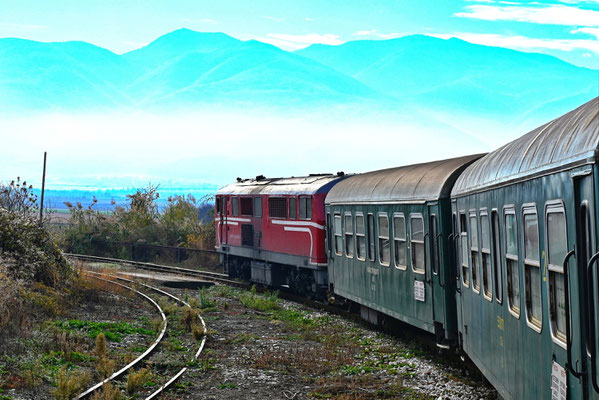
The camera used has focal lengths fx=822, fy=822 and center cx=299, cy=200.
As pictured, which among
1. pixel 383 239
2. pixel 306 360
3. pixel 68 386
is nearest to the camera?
pixel 68 386

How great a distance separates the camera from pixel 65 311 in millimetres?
19109

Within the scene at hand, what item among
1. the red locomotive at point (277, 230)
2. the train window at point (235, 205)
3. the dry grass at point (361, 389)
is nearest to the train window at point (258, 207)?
the red locomotive at point (277, 230)

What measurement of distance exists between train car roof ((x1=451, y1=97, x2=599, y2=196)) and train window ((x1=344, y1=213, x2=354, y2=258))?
9028mm

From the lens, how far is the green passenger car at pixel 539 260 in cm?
493

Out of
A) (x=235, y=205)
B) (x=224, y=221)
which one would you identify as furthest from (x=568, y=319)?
(x=224, y=221)

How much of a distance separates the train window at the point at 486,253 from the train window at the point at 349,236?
8.69m

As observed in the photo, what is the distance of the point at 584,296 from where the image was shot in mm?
4816

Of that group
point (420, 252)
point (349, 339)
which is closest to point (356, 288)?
point (349, 339)

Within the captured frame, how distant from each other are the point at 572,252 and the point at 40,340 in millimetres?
11635

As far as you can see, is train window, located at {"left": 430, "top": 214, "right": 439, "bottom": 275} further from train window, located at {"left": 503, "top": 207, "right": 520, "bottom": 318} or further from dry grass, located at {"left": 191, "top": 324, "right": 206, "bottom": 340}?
dry grass, located at {"left": 191, "top": 324, "right": 206, "bottom": 340}

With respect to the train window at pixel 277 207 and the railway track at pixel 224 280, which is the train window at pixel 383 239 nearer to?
the railway track at pixel 224 280

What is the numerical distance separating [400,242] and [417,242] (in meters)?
0.92

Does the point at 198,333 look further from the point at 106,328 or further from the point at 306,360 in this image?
the point at 306,360

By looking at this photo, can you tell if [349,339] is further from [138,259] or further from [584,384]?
[138,259]
